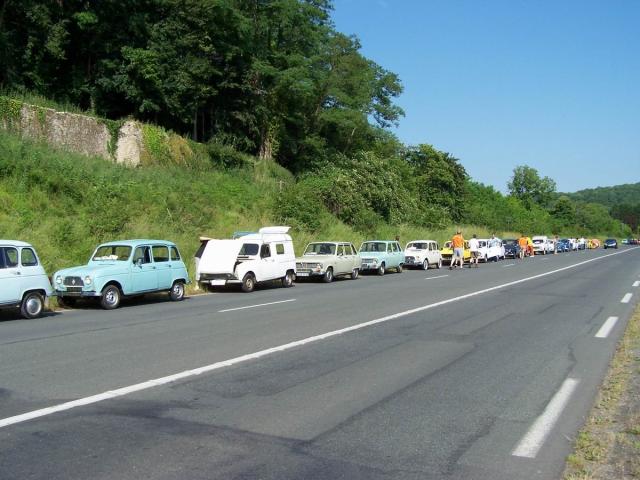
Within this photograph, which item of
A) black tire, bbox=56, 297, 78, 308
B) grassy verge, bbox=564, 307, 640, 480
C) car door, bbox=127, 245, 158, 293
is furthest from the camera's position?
car door, bbox=127, 245, 158, 293

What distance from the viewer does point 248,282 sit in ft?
67.6

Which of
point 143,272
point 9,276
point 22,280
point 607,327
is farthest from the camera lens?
point 143,272

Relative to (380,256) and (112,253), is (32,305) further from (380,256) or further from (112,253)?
(380,256)

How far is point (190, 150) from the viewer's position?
36469 mm

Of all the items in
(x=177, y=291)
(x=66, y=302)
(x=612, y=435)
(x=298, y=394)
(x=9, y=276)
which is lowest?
(x=612, y=435)

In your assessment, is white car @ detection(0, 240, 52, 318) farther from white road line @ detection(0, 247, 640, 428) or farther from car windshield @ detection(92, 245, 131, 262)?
white road line @ detection(0, 247, 640, 428)

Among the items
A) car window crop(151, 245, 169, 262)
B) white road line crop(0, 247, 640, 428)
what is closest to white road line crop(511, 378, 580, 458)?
white road line crop(0, 247, 640, 428)

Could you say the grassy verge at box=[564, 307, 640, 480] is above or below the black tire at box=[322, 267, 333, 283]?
below

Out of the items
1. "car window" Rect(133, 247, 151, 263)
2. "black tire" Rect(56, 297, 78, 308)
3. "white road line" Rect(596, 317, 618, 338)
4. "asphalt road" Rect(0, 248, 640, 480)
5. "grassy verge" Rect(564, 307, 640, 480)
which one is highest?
"car window" Rect(133, 247, 151, 263)

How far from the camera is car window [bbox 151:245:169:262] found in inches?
675

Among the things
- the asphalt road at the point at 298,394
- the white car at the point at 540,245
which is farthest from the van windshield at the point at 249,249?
the white car at the point at 540,245

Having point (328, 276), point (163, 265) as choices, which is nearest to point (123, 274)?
point (163, 265)

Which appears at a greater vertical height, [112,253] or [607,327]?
[112,253]

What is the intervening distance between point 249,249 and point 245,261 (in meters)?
0.85
